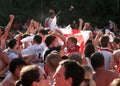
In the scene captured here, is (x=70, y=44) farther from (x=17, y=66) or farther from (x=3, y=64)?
(x=17, y=66)

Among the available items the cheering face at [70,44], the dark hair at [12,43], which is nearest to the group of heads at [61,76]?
the dark hair at [12,43]

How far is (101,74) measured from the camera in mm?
7484

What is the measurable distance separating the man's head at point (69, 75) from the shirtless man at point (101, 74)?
6.77 feet

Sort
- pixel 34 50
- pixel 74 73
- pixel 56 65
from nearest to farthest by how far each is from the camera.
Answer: pixel 74 73 → pixel 56 65 → pixel 34 50

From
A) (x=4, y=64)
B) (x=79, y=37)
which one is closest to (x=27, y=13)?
(x=79, y=37)

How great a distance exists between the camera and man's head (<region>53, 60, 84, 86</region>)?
5371 mm

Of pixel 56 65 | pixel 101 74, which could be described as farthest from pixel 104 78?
pixel 56 65

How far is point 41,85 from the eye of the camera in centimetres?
541

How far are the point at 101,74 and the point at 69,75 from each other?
218 centimetres

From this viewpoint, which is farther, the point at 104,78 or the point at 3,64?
the point at 3,64

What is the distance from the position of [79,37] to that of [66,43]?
2.33m

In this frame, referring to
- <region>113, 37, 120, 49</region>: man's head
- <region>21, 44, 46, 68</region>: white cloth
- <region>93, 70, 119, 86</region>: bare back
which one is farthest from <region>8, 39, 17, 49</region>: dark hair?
<region>113, 37, 120, 49</region>: man's head

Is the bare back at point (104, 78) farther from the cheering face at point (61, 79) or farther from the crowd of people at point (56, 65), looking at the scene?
the cheering face at point (61, 79)

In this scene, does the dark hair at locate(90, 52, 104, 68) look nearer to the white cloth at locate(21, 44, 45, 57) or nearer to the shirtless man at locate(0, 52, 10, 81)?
the shirtless man at locate(0, 52, 10, 81)
